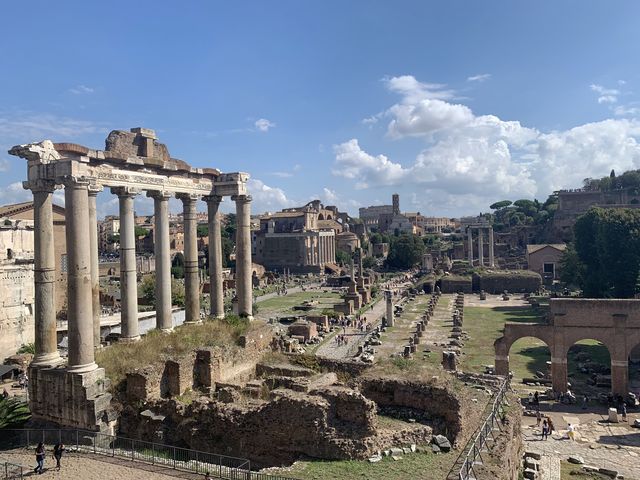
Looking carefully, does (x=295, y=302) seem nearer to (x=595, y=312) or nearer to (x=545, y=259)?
(x=595, y=312)

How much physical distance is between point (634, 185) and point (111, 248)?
112 metres

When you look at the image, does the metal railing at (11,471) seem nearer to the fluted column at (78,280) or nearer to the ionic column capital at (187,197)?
the fluted column at (78,280)

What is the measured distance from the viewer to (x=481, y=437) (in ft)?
41.9

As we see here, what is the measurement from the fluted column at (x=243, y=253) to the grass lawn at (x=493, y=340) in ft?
53.2

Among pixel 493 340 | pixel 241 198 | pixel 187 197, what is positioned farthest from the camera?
pixel 493 340

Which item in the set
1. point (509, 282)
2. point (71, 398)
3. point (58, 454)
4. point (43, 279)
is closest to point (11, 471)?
point (58, 454)

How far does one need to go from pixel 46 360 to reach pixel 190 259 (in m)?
6.58

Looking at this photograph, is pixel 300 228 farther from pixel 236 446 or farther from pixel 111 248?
pixel 236 446

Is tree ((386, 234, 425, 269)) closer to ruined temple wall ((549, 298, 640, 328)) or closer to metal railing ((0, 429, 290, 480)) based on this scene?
ruined temple wall ((549, 298, 640, 328))

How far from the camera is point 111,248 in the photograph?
105125 mm

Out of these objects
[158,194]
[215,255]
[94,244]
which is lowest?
[215,255]

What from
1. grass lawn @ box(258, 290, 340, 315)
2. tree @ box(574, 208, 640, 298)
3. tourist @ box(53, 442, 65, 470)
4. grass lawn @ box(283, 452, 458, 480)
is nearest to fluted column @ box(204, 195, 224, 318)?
tourist @ box(53, 442, 65, 470)

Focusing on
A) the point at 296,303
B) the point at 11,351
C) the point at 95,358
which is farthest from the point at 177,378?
the point at 296,303

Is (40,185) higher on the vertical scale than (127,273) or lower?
higher
